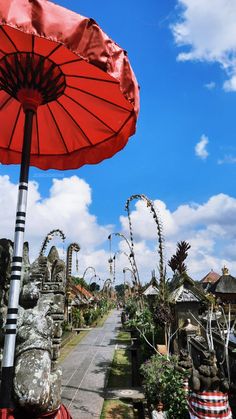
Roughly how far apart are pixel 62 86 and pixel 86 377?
30.7 ft

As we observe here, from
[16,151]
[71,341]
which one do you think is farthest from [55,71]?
[71,341]

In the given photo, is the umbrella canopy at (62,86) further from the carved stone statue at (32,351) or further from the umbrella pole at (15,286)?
the carved stone statue at (32,351)

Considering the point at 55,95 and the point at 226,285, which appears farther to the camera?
the point at 226,285

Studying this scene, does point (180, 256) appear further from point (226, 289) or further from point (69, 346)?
point (226, 289)

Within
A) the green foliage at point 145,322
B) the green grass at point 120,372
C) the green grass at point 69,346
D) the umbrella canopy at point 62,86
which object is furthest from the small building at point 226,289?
the umbrella canopy at point 62,86

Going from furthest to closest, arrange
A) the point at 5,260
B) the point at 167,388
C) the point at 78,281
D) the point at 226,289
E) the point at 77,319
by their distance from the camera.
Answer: the point at 78,281
the point at 226,289
the point at 77,319
the point at 167,388
the point at 5,260

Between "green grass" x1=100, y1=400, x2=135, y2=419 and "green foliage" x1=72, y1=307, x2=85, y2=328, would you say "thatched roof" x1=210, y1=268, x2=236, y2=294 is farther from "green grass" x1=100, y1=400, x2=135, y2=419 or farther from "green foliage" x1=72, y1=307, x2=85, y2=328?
"green grass" x1=100, y1=400, x2=135, y2=419

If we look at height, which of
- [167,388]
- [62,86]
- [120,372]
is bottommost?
[120,372]

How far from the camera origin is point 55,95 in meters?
3.59

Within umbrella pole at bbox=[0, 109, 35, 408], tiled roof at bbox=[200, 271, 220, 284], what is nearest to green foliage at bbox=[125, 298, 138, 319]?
umbrella pole at bbox=[0, 109, 35, 408]

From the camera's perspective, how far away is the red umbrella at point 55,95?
255 centimetres

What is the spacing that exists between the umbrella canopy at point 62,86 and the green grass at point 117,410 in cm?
525

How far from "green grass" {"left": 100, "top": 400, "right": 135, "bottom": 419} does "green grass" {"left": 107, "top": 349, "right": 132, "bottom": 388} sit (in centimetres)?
159

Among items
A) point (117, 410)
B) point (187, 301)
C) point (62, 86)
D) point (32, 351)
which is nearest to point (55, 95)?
point (62, 86)
